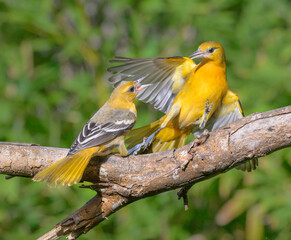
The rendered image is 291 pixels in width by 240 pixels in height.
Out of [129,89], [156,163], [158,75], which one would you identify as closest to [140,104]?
[158,75]

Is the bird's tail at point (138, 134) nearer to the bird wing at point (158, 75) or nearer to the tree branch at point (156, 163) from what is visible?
the bird wing at point (158, 75)

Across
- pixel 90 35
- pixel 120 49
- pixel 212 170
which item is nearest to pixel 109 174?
pixel 212 170

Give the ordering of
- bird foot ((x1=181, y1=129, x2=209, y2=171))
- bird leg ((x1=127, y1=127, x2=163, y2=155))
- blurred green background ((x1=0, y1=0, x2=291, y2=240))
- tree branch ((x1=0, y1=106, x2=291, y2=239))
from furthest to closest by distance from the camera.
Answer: blurred green background ((x1=0, y1=0, x2=291, y2=240))
bird leg ((x1=127, y1=127, x2=163, y2=155))
bird foot ((x1=181, y1=129, x2=209, y2=171))
tree branch ((x1=0, y1=106, x2=291, y2=239))

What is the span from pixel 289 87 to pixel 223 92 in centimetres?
123

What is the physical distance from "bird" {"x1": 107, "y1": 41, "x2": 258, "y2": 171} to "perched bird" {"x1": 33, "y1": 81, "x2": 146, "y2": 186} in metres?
0.21

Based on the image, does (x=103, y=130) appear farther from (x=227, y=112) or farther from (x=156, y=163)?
(x=227, y=112)

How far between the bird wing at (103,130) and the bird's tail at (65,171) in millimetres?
89

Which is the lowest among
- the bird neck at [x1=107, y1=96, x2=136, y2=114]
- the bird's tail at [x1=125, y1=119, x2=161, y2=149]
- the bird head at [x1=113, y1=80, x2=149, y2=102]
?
the bird's tail at [x1=125, y1=119, x2=161, y2=149]

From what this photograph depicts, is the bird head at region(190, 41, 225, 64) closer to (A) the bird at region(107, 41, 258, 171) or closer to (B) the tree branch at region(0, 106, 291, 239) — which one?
(A) the bird at region(107, 41, 258, 171)

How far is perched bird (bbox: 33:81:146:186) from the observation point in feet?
11.2

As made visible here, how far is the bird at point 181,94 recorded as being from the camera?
4402 millimetres

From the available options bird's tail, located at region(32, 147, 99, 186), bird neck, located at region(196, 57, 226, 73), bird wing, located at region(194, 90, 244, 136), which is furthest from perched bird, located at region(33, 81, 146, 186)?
bird wing, located at region(194, 90, 244, 136)

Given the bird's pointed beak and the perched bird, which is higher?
the bird's pointed beak

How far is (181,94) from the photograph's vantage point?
14.9ft
